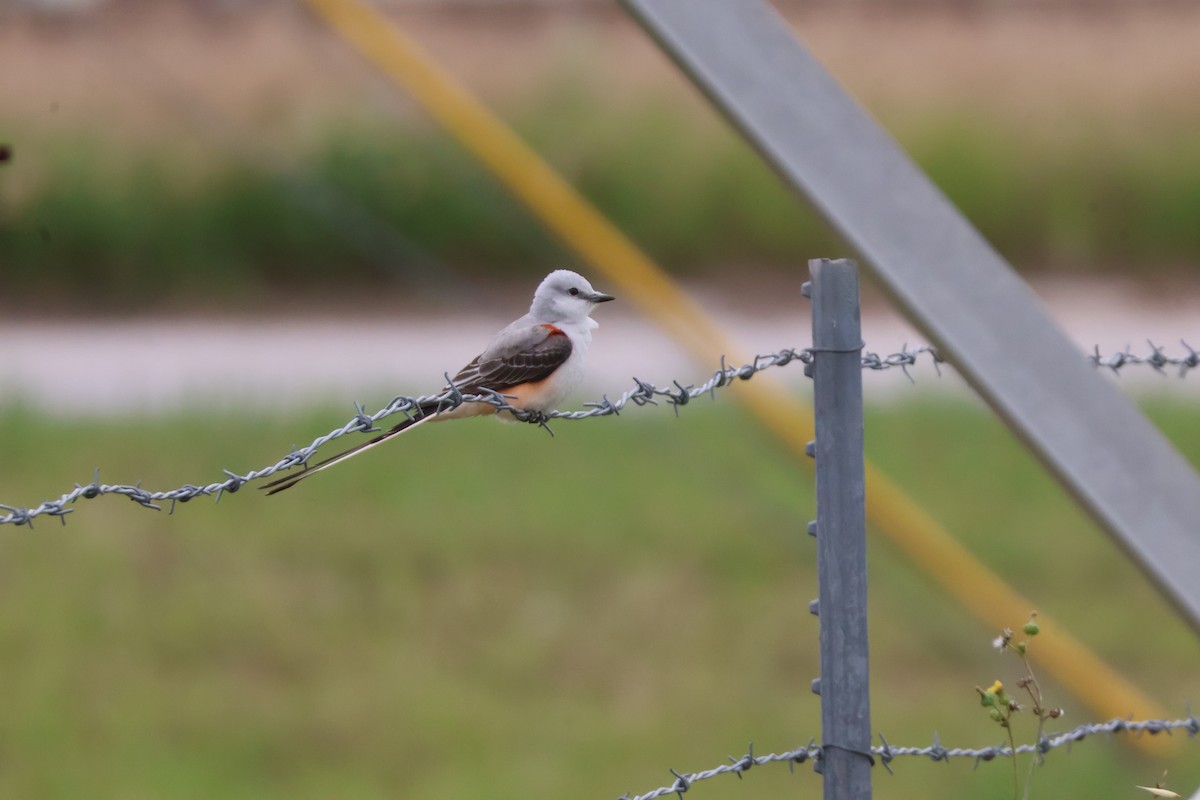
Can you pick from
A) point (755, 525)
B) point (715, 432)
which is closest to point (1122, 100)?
point (715, 432)

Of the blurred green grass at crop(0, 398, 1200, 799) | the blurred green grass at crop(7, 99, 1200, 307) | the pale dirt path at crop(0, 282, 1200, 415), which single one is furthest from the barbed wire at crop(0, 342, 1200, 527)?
the blurred green grass at crop(7, 99, 1200, 307)

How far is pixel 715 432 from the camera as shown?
29.6 feet

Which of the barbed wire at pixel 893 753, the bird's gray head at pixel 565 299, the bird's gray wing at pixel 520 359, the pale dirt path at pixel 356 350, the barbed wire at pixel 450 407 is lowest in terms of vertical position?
the barbed wire at pixel 893 753

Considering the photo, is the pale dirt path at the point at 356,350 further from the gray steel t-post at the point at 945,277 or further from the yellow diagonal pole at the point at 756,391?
the gray steel t-post at the point at 945,277

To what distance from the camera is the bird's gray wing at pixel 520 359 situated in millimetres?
3330

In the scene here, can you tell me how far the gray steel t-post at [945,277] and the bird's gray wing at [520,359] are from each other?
0.94 metres

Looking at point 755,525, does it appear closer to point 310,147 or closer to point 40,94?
point 310,147

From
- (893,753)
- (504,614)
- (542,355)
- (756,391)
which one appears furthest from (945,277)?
(504,614)

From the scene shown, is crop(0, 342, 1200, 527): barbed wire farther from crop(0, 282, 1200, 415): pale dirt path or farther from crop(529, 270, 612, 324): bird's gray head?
crop(0, 282, 1200, 415): pale dirt path

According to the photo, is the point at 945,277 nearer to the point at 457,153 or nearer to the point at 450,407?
the point at 450,407

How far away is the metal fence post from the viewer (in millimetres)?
2516

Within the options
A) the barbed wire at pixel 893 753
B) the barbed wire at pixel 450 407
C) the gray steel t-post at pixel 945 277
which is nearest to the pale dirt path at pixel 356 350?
the barbed wire at pixel 450 407

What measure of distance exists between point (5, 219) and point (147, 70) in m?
1.91

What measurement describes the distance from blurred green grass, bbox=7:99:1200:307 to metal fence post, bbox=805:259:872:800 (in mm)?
8535
